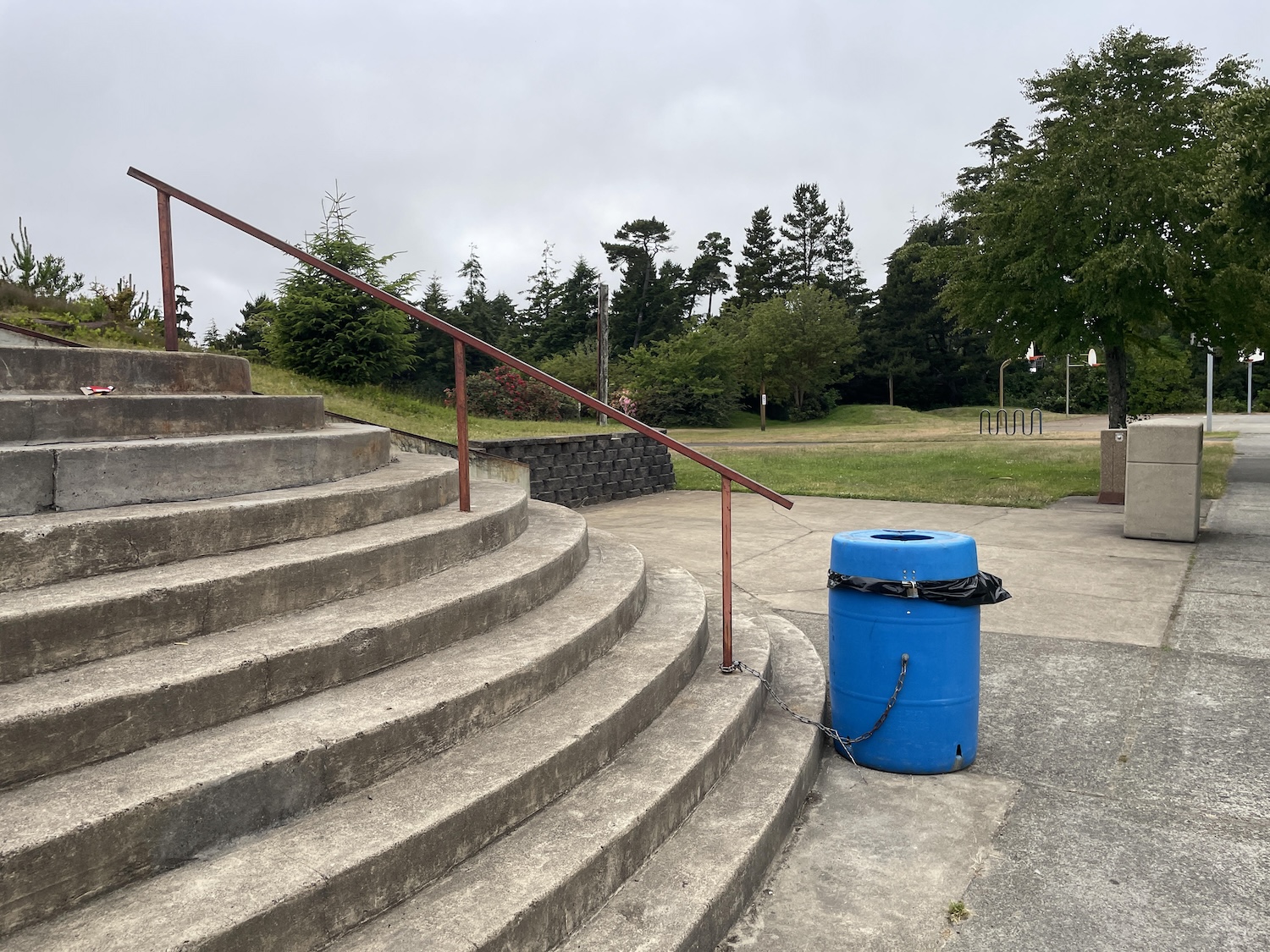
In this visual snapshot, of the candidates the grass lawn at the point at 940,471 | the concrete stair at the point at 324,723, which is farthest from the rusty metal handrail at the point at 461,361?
the grass lawn at the point at 940,471

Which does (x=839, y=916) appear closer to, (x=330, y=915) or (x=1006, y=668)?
(x=330, y=915)

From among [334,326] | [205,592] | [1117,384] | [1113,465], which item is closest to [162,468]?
[205,592]

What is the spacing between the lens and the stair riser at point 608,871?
6.58ft

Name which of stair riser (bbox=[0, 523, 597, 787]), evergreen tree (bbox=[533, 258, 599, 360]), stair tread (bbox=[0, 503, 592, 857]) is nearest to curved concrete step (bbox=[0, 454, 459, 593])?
stair tread (bbox=[0, 503, 592, 857])

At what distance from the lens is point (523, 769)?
7.91 feet

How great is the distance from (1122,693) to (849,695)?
1.70 meters

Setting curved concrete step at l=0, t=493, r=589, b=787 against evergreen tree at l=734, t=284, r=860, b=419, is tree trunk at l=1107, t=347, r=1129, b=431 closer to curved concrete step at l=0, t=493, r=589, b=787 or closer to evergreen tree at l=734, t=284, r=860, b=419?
curved concrete step at l=0, t=493, r=589, b=787

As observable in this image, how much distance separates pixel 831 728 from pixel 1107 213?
13.7m

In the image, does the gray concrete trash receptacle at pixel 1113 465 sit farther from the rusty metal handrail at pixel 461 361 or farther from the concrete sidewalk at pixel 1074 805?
the rusty metal handrail at pixel 461 361

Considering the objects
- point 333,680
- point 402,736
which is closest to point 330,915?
point 402,736

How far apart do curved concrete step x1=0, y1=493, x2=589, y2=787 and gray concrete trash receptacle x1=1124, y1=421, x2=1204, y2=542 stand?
7244mm

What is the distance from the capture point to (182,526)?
2.86 meters

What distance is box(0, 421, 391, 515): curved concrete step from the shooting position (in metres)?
2.85

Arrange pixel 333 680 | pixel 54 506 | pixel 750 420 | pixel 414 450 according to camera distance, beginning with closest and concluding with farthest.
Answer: pixel 333 680 < pixel 54 506 < pixel 414 450 < pixel 750 420
